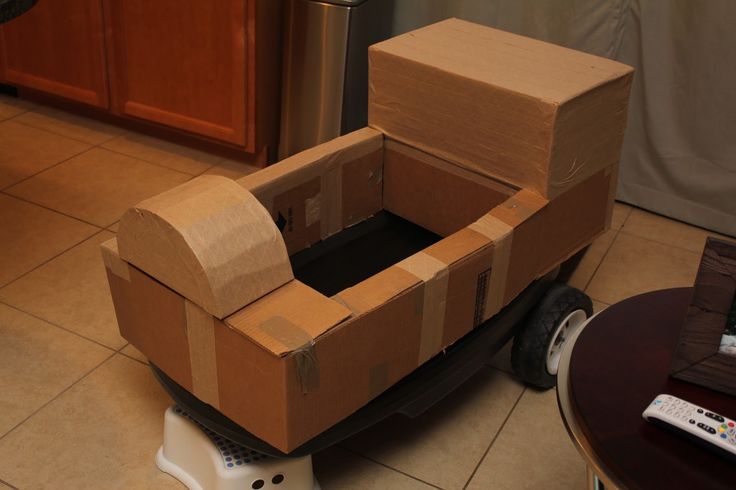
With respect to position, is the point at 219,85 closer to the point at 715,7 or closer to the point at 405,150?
the point at 405,150

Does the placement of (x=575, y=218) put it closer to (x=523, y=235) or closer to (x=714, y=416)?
(x=523, y=235)

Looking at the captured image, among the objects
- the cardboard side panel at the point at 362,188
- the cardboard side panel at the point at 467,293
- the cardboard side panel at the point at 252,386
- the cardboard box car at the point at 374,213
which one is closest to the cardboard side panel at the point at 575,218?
the cardboard box car at the point at 374,213

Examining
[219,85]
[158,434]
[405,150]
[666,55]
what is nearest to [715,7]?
[666,55]

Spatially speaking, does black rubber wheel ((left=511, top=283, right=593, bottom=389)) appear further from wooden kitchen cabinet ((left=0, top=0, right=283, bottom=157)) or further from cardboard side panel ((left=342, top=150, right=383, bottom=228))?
wooden kitchen cabinet ((left=0, top=0, right=283, bottom=157))

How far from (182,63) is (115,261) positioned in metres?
1.32

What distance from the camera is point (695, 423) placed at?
1086 mm

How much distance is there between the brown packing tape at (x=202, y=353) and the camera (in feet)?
4.65

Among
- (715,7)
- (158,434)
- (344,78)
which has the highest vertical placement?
(715,7)

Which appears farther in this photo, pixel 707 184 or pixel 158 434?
pixel 707 184

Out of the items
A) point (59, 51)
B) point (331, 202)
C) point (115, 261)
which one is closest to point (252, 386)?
point (115, 261)

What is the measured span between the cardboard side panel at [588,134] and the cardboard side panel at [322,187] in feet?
1.39

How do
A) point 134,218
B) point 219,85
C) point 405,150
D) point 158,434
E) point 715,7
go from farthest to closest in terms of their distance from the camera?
1. point 219,85
2. point 715,7
3. point 405,150
4. point 158,434
5. point 134,218

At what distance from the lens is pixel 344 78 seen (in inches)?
102

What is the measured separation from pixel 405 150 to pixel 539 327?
0.47 metres
